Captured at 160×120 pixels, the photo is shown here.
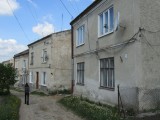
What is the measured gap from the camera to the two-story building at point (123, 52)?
39.4ft

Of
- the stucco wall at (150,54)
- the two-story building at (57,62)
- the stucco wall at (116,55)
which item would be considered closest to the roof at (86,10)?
the stucco wall at (116,55)

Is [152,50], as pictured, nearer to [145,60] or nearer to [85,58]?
[145,60]

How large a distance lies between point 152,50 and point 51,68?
18123 mm

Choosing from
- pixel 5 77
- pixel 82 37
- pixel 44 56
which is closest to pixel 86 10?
pixel 82 37

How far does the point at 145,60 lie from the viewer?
1204 cm

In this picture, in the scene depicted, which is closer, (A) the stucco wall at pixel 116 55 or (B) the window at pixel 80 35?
(A) the stucco wall at pixel 116 55

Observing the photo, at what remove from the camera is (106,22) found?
52.5ft

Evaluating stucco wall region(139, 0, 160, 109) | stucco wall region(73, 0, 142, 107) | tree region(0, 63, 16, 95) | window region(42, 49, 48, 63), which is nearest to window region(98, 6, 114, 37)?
stucco wall region(73, 0, 142, 107)

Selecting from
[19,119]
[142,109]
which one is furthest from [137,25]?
[19,119]

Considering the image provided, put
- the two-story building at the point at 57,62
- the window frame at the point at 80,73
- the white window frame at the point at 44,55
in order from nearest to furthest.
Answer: the window frame at the point at 80,73
the two-story building at the point at 57,62
the white window frame at the point at 44,55

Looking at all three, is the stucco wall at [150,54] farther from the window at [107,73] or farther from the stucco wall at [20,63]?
the stucco wall at [20,63]

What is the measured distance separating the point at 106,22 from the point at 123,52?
3.26 metres

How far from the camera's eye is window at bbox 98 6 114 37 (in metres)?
15.3

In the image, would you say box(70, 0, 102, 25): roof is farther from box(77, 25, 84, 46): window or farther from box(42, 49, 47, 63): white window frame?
box(42, 49, 47, 63): white window frame
